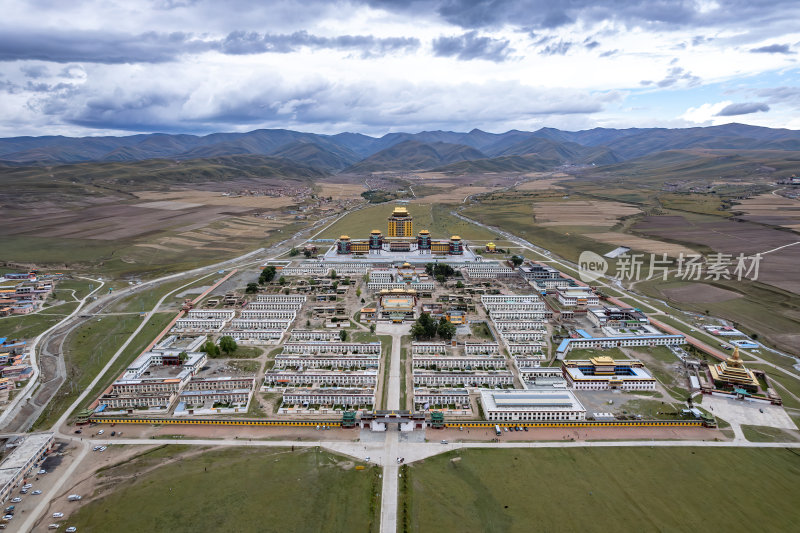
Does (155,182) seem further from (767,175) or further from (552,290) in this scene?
(767,175)

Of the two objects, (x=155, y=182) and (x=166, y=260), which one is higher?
(x=155, y=182)

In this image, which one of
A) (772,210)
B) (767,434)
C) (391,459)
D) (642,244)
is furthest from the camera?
(772,210)

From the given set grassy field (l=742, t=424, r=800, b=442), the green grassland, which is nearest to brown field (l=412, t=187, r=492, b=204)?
the green grassland

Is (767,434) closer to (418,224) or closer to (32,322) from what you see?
(32,322)

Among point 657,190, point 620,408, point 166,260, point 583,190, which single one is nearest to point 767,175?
point 657,190

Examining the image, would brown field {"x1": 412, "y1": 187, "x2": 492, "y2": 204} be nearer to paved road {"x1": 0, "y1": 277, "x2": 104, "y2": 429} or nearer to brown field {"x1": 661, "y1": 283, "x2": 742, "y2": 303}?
brown field {"x1": 661, "y1": 283, "x2": 742, "y2": 303}

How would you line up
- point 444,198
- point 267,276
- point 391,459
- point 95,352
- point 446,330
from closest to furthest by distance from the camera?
point 391,459 < point 95,352 < point 446,330 < point 267,276 < point 444,198

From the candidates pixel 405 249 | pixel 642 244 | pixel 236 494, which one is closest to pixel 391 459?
pixel 236 494

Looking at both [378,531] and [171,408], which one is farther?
[171,408]
